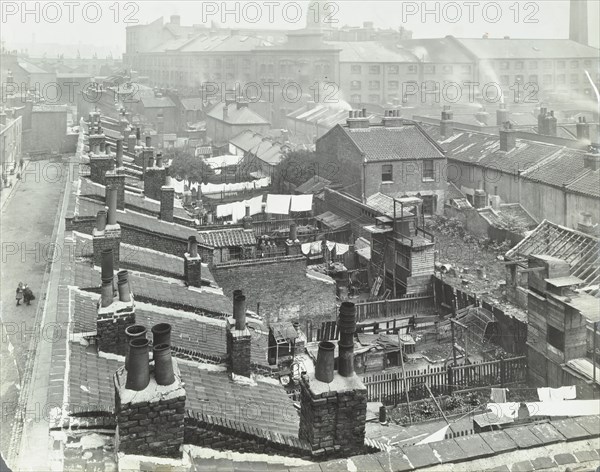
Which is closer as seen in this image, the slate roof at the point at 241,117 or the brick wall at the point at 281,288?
the brick wall at the point at 281,288

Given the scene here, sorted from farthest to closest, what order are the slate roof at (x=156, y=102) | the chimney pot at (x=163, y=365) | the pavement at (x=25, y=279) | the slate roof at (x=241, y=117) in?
1. the slate roof at (x=156, y=102)
2. the slate roof at (x=241, y=117)
3. the pavement at (x=25, y=279)
4. the chimney pot at (x=163, y=365)

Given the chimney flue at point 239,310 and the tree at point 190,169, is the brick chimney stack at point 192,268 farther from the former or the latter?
the tree at point 190,169

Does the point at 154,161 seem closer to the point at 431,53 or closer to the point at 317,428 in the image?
the point at 317,428

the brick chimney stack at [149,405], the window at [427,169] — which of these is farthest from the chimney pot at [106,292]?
the window at [427,169]

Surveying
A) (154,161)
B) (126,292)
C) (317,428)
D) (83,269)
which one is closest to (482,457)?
(317,428)

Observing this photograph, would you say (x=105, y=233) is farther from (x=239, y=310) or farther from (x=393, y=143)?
(x=393, y=143)

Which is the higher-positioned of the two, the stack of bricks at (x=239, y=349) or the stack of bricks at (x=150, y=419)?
the stack of bricks at (x=150, y=419)

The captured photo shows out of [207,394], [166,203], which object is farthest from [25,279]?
[207,394]

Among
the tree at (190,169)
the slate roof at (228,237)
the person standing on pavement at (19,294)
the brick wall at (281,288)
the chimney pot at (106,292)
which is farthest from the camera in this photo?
the tree at (190,169)
